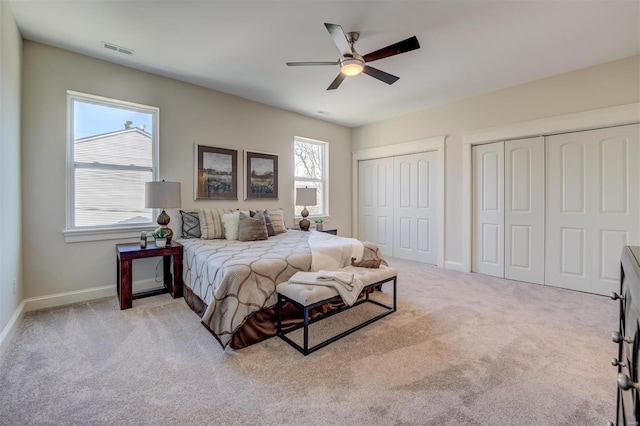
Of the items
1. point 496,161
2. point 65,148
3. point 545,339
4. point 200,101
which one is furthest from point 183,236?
point 496,161

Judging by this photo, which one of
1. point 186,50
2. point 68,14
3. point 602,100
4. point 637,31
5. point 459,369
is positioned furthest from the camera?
point 602,100

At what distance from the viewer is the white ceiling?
2.34 meters

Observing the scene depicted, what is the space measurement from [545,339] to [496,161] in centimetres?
267

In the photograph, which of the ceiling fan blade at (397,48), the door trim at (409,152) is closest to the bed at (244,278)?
the ceiling fan blade at (397,48)

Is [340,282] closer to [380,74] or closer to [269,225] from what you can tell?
[269,225]

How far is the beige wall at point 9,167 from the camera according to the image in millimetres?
2178

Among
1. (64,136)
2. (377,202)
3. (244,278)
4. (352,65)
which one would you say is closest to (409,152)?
(377,202)

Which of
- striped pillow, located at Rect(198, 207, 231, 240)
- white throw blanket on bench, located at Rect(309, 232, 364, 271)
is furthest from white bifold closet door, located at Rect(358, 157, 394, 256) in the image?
striped pillow, located at Rect(198, 207, 231, 240)

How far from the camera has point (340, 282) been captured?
228 centimetres

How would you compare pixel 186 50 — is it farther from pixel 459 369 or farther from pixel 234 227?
pixel 459 369

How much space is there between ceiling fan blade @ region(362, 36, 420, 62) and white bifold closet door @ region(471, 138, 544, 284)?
258 centimetres

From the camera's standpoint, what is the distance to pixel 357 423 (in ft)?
4.71

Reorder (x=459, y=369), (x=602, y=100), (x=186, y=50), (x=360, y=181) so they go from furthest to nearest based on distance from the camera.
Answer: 1. (x=360, y=181)
2. (x=602, y=100)
3. (x=186, y=50)
4. (x=459, y=369)

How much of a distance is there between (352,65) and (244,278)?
213 cm
